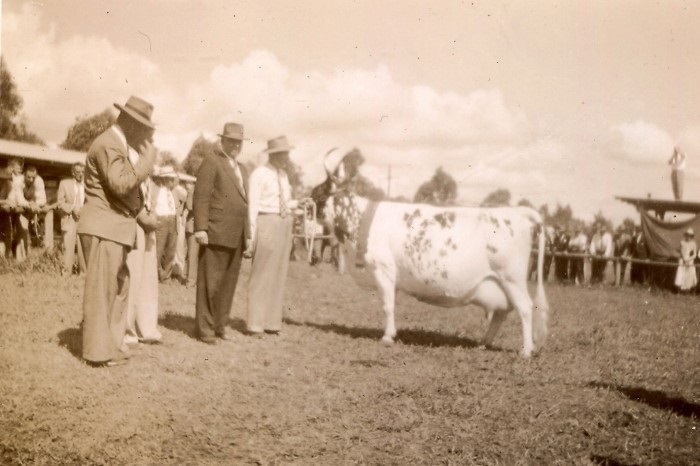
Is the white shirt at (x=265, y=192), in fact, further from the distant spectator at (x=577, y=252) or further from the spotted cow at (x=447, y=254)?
the distant spectator at (x=577, y=252)

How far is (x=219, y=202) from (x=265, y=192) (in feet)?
2.33

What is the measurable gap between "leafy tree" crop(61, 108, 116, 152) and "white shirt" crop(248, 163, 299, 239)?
544 centimetres

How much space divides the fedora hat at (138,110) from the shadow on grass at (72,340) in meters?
2.21

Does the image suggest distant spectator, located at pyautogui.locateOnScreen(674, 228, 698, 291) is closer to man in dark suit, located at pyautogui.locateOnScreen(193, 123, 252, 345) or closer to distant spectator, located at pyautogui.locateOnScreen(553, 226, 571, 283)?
distant spectator, located at pyautogui.locateOnScreen(553, 226, 571, 283)

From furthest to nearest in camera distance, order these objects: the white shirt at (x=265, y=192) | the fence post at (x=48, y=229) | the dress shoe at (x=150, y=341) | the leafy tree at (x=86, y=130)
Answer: the leafy tree at (x=86, y=130), the fence post at (x=48, y=229), the white shirt at (x=265, y=192), the dress shoe at (x=150, y=341)

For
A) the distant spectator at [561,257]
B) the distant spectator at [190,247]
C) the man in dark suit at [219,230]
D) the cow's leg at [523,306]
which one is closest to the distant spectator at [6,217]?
the distant spectator at [190,247]

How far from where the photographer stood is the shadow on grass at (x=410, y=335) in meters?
7.41

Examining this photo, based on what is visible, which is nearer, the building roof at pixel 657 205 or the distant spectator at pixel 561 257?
the building roof at pixel 657 205

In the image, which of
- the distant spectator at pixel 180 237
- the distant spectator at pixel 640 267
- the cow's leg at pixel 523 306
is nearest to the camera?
the cow's leg at pixel 523 306

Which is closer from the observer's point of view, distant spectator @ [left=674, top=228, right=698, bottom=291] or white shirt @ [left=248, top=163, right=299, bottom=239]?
white shirt @ [left=248, top=163, right=299, bottom=239]

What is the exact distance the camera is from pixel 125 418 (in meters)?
4.29

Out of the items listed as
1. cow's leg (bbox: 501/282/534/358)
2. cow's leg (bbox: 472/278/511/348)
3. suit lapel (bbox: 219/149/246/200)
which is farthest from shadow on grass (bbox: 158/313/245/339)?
cow's leg (bbox: 501/282/534/358)

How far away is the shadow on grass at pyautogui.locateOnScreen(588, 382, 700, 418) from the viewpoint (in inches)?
199

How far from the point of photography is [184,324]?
25.0ft
